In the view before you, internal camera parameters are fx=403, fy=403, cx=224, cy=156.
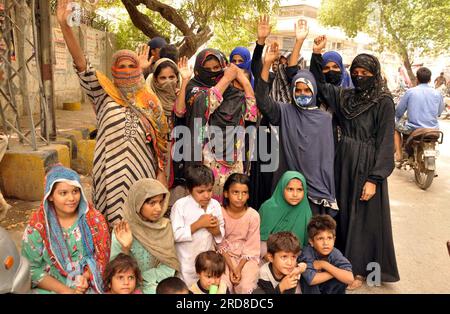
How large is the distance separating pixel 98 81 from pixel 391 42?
1800cm

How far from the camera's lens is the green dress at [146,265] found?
93.6 inches

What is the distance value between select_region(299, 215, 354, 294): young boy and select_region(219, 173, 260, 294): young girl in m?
0.34

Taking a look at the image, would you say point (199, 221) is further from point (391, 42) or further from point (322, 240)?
point (391, 42)

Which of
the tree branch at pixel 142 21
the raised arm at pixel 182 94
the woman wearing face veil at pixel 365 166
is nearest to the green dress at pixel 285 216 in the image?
the woman wearing face veil at pixel 365 166

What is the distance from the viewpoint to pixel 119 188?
8.87ft

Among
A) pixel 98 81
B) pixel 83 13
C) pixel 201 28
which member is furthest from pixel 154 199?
pixel 83 13

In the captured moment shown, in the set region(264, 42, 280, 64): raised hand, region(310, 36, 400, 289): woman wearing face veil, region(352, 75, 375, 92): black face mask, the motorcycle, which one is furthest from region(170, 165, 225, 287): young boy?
the motorcycle

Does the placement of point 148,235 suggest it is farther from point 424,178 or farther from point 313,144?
point 424,178

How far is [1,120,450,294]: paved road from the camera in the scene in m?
3.13

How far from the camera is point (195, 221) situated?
2.66 m

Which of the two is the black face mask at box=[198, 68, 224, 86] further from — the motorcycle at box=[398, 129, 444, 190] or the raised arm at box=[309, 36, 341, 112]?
the motorcycle at box=[398, 129, 444, 190]

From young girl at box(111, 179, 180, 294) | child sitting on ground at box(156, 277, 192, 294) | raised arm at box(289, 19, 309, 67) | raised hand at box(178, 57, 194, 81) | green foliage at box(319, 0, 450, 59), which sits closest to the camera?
child sitting on ground at box(156, 277, 192, 294)

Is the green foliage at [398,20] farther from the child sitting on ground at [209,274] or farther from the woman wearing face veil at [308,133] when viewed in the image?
the child sitting on ground at [209,274]

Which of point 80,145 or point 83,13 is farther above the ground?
point 83,13
